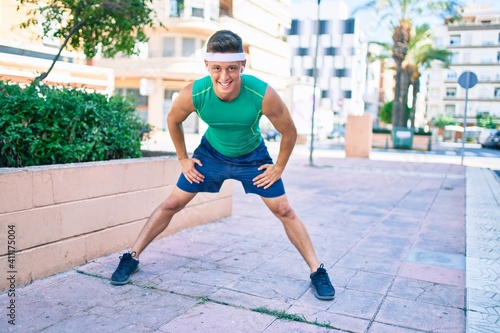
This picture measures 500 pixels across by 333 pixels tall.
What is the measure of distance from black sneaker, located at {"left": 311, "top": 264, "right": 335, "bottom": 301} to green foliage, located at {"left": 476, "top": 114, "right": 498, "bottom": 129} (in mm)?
63178

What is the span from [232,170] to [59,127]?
1626 millimetres

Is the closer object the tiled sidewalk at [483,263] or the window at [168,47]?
the tiled sidewalk at [483,263]

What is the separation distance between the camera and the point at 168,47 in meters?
33.2

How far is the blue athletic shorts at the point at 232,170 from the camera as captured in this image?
3576 millimetres

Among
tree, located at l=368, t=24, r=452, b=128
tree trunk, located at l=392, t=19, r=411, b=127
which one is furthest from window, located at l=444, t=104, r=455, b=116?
tree trunk, located at l=392, t=19, r=411, b=127

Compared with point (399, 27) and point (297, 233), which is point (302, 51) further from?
point (297, 233)

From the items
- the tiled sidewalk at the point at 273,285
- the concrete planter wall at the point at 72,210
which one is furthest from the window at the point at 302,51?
the concrete planter wall at the point at 72,210

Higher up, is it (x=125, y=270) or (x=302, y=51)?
(x=302, y=51)

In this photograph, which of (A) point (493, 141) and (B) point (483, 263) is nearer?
(B) point (483, 263)

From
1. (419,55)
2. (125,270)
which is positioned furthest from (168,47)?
(125,270)

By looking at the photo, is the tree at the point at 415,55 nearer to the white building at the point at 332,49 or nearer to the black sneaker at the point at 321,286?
the black sneaker at the point at 321,286

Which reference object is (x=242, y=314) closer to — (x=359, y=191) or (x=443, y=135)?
(x=359, y=191)

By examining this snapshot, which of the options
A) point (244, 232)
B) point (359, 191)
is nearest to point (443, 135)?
point (359, 191)

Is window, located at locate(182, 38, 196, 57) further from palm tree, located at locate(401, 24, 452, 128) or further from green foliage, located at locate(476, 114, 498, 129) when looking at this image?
green foliage, located at locate(476, 114, 498, 129)
